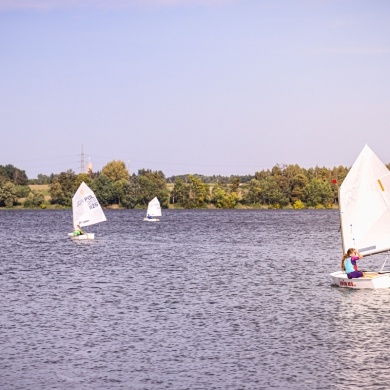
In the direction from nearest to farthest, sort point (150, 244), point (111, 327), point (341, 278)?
point (111, 327) → point (341, 278) → point (150, 244)

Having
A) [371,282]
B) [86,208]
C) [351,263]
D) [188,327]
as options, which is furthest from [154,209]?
[188,327]

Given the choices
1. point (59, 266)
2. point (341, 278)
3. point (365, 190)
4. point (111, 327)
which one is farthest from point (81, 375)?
point (59, 266)

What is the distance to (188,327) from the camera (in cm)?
3359

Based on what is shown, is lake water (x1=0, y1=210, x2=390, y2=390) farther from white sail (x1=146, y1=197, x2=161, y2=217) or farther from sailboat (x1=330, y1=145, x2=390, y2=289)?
white sail (x1=146, y1=197, x2=161, y2=217)

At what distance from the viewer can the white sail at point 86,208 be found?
299 feet

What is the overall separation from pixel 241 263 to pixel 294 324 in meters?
30.4

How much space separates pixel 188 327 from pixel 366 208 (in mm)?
16725

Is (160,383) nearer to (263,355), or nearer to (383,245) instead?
(263,355)

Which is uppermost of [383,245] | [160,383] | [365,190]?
[365,190]

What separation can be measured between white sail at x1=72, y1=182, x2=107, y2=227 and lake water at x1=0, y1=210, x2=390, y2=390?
2664 cm

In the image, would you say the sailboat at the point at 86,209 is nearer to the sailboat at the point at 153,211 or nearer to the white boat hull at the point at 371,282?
the white boat hull at the point at 371,282

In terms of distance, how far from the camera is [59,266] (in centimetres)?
6194

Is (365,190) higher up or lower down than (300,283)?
higher up

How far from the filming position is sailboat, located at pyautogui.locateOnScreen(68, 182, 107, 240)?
3590 inches
